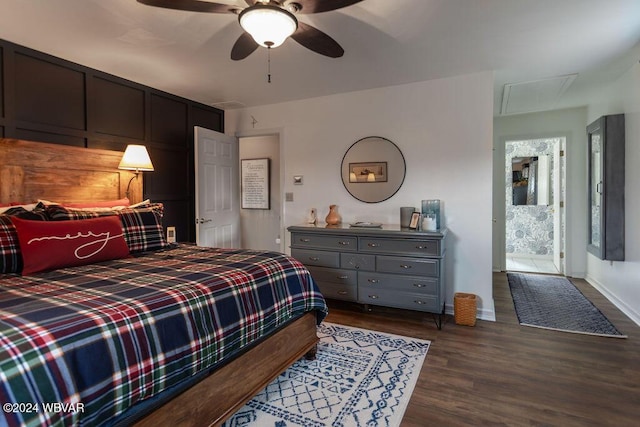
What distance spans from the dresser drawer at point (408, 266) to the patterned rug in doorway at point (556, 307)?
1.05 metres

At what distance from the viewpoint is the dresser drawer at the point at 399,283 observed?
3057 mm

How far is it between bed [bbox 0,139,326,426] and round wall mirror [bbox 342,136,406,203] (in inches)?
68.7

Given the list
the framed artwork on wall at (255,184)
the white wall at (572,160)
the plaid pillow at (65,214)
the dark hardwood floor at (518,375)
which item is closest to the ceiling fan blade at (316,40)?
the plaid pillow at (65,214)

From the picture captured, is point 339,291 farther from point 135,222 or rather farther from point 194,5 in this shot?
point 194,5

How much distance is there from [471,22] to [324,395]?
2643 millimetres

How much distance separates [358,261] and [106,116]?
2.82m

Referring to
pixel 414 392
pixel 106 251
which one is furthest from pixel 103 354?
pixel 414 392

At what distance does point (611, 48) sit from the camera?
2.80m

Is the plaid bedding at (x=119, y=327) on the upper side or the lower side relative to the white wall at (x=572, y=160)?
lower

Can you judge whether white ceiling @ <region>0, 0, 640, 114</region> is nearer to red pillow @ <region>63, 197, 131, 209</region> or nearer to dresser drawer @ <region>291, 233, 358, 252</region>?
red pillow @ <region>63, 197, 131, 209</region>

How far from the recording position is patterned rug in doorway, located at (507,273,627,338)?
3092 millimetres

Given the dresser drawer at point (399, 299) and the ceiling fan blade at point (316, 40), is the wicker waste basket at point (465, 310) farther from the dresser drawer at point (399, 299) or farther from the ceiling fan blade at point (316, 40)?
the ceiling fan blade at point (316, 40)

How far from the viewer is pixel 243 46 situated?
7.18 ft

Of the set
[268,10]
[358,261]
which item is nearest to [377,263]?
[358,261]
